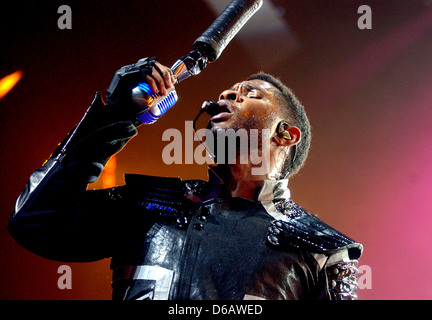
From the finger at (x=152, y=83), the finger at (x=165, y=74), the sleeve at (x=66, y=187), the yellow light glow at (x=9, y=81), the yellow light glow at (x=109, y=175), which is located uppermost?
the yellow light glow at (x=9, y=81)

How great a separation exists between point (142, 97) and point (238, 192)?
0.81m

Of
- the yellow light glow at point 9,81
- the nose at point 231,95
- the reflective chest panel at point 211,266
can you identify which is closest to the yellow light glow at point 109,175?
the yellow light glow at point 9,81

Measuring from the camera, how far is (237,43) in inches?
162

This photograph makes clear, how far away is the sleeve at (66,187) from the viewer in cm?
141

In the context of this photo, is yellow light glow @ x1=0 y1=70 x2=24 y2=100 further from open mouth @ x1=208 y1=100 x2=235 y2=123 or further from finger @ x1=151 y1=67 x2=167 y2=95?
finger @ x1=151 y1=67 x2=167 y2=95

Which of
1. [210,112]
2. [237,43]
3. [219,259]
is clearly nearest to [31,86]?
[237,43]

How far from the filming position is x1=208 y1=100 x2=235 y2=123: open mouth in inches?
79.4

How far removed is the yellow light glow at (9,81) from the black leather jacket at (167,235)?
300 cm

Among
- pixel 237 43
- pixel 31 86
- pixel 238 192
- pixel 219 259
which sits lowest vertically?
pixel 219 259

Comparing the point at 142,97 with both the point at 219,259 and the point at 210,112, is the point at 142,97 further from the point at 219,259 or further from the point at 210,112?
the point at 219,259

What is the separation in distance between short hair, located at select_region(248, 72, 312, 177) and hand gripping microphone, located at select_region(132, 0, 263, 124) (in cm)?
62

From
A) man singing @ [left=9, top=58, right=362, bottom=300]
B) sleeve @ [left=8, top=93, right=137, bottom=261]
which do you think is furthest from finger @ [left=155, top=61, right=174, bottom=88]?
sleeve @ [left=8, top=93, right=137, bottom=261]

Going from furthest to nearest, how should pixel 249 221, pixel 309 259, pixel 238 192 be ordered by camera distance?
pixel 238 192 → pixel 249 221 → pixel 309 259

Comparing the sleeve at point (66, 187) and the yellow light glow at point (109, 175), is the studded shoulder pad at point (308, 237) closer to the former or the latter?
the sleeve at point (66, 187)
